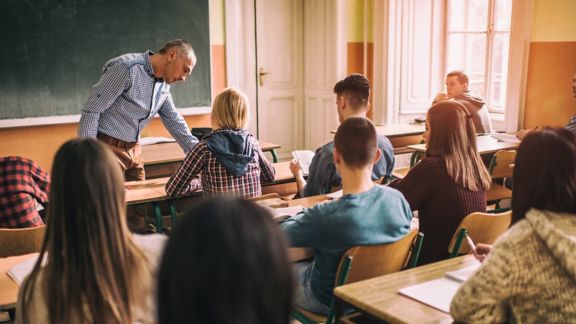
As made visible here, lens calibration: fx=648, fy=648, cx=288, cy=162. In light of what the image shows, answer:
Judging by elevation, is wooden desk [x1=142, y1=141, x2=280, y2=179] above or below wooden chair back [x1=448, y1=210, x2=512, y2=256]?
below

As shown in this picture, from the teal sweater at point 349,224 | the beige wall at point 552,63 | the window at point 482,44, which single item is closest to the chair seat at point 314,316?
the teal sweater at point 349,224

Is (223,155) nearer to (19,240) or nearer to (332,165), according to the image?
(332,165)

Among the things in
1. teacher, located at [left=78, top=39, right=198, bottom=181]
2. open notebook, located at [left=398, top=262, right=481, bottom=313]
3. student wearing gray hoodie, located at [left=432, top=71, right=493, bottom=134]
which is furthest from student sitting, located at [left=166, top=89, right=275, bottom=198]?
student wearing gray hoodie, located at [left=432, top=71, right=493, bottom=134]

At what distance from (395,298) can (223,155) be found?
1.77 meters

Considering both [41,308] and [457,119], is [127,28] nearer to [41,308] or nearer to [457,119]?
[457,119]

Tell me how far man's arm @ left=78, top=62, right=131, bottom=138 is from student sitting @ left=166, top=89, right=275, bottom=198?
679 millimetres

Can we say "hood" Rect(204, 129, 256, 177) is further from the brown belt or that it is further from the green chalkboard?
the green chalkboard

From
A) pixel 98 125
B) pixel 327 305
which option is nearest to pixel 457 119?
pixel 327 305

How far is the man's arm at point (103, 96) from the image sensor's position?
3844 mm

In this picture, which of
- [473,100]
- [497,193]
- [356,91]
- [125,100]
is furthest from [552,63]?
[125,100]

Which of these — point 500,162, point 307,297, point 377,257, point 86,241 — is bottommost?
point 307,297

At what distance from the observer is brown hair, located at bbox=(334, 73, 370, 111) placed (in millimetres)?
3689

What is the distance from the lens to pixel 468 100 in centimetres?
575

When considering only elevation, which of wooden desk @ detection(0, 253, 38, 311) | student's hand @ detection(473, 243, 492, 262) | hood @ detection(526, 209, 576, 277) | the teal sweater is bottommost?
wooden desk @ detection(0, 253, 38, 311)
